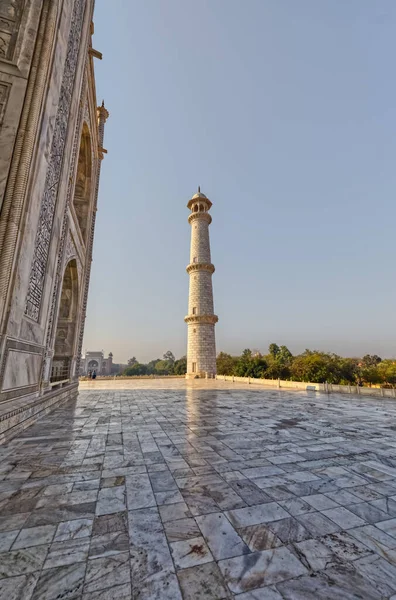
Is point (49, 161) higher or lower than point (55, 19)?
lower

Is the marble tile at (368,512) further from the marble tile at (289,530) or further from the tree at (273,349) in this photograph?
the tree at (273,349)

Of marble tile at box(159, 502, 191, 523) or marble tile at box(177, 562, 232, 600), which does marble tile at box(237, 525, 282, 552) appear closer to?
marble tile at box(177, 562, 232, 600)

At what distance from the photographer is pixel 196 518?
2.56 m

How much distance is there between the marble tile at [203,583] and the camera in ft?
5.51

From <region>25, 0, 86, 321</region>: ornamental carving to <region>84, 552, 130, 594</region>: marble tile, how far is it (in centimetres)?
508

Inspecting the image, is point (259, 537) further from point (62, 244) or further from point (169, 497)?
point (62, 244)

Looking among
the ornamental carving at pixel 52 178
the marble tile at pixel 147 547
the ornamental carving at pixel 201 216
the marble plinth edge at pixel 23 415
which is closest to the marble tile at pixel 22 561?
the marble tile at pixel 147 547

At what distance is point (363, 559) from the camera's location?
80.3 inches

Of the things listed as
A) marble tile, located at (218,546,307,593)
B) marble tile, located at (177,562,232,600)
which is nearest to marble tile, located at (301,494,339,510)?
marble tile, located at (218,546,307,593)

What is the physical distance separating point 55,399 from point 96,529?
736 cm

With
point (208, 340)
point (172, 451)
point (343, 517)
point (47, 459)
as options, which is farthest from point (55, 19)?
point (208, 340)

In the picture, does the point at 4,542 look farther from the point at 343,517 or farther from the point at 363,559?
the point at 343,517

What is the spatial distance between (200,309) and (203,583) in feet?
82.9

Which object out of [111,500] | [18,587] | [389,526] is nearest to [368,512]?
[389,526]
